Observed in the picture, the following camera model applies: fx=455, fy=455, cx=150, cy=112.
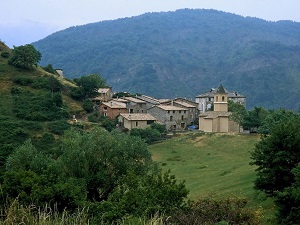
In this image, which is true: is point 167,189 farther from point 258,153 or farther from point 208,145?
point 208,145

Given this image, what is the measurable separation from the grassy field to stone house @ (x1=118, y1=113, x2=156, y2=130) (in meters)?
10.3

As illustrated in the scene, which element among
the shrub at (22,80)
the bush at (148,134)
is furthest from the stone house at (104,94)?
the bush at (148,134)

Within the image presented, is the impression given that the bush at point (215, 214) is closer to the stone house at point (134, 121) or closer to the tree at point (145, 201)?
the tree at point (145, 201)

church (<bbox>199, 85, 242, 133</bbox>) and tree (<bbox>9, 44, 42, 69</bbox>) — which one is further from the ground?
tree (<bbox>9, 44, 42, 69</bbox>)

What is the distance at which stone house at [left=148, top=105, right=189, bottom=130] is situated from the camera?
8800 cm

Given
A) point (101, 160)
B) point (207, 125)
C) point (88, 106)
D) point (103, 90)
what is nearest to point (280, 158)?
point (101, 160)

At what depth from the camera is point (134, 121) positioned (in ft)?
262

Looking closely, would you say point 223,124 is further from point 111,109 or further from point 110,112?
point 110,112

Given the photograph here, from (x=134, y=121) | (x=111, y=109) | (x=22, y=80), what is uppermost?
(x=22, y=80)

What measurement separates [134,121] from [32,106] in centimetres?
1767

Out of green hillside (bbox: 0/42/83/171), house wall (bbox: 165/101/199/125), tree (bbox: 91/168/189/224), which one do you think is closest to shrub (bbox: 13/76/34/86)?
green hillside (bbox: 0/42/83/171)

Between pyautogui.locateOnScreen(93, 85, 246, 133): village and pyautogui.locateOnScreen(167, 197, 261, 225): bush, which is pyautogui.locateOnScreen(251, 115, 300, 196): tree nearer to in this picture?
pyautogui.locateOnScreen(167, 197, 261, 225): bush

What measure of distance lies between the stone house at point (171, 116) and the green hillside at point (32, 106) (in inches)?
596

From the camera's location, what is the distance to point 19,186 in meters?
19.1
